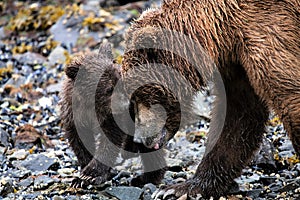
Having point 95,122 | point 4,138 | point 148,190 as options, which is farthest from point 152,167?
point 4,138

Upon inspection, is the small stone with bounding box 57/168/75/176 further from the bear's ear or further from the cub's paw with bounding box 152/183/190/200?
the bear's ear

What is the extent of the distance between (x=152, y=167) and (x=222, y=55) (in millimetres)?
1774

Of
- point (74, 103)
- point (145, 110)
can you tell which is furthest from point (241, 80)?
point (74, 103)

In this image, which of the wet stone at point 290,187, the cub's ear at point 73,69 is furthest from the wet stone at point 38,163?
the wet stone at point 290,187

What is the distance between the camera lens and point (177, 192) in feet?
23.1

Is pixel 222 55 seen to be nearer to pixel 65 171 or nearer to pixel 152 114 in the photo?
pixel 152 114

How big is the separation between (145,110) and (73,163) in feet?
7.41

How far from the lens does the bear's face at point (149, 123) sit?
631 centimetres

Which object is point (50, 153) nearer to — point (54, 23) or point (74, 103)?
point (74, 103)

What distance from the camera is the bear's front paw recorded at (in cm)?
698

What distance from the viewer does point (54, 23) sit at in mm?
13461

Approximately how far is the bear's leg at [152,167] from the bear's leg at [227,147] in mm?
382

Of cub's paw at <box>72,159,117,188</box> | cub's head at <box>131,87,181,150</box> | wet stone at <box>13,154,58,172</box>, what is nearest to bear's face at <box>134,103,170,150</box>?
cub's head at <box>131,87,181,150</box>

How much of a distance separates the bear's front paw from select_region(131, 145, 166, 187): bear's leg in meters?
0.37
